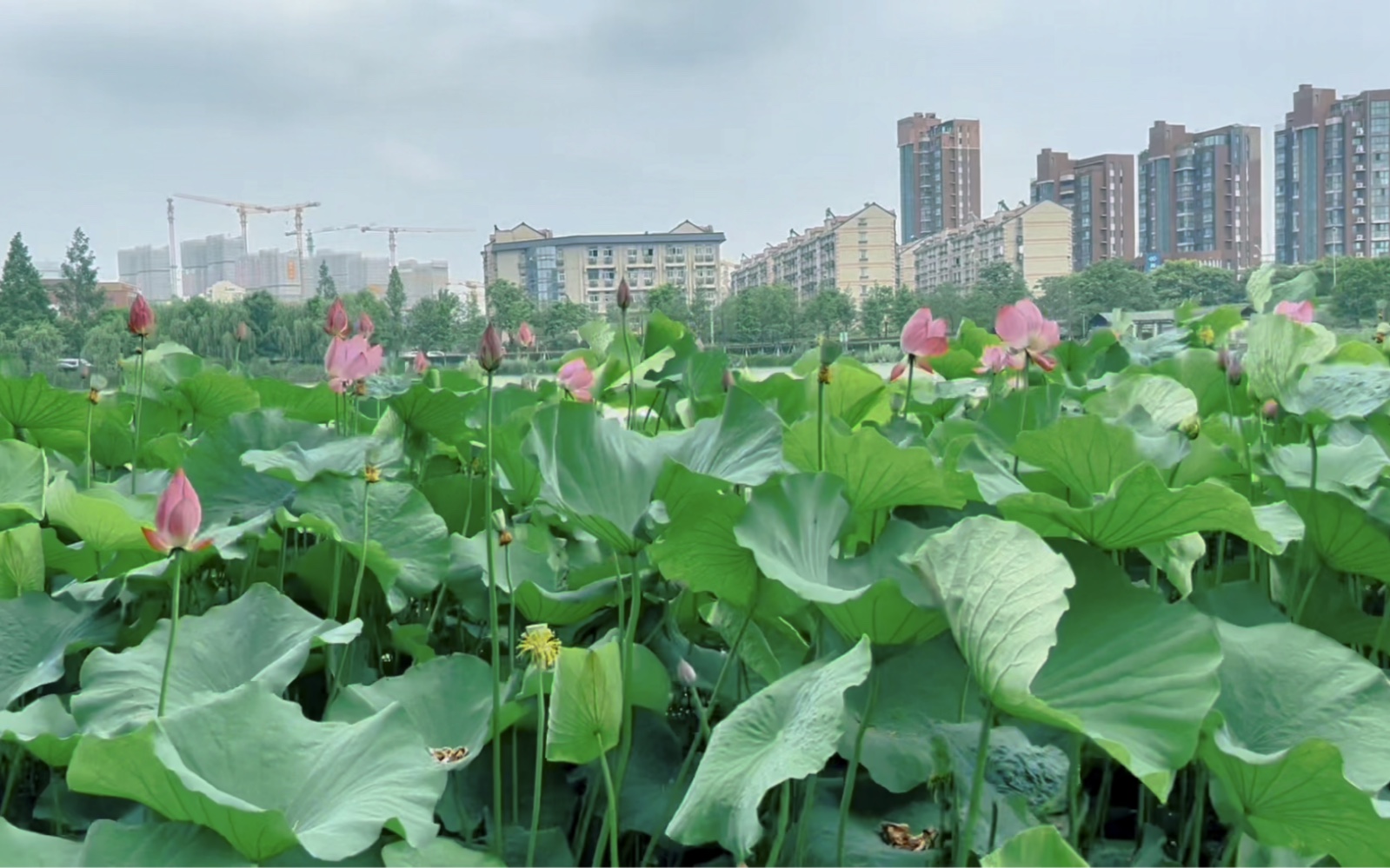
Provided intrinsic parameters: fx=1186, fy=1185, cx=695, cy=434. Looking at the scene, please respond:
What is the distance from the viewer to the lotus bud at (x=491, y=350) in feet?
1.40

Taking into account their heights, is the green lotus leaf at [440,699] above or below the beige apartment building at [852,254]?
below

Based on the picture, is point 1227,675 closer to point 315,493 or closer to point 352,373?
point 315,493

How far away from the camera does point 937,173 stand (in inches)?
1526

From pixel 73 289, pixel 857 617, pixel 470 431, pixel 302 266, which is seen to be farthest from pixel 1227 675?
pixel 302 266

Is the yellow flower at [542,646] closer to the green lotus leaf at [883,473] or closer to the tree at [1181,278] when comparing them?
the green lotus leaf at [883,473]

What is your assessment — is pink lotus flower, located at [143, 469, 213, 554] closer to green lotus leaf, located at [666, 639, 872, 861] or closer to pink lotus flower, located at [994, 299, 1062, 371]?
green lotus leaf, located at [666, 639, 872, 861]

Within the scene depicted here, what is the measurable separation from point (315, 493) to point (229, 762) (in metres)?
0.22

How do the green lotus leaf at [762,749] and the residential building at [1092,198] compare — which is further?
the residential building at [1092,198]

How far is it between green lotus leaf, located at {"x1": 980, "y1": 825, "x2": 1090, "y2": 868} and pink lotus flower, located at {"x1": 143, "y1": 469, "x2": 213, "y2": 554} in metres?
0.22

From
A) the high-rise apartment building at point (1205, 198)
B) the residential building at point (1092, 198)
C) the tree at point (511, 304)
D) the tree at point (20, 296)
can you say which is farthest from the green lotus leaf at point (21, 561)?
the residential building at point (1092, 198)

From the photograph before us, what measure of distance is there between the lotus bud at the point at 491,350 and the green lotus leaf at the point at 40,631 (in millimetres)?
191

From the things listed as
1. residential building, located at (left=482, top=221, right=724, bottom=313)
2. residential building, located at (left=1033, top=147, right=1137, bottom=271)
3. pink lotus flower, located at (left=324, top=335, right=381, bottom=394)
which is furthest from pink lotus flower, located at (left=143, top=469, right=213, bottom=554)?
residential building, located at (left=1033, top=147, right=1137, bottom=271)

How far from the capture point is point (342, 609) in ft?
1.79

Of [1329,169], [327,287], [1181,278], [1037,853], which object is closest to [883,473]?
[1037,853]
